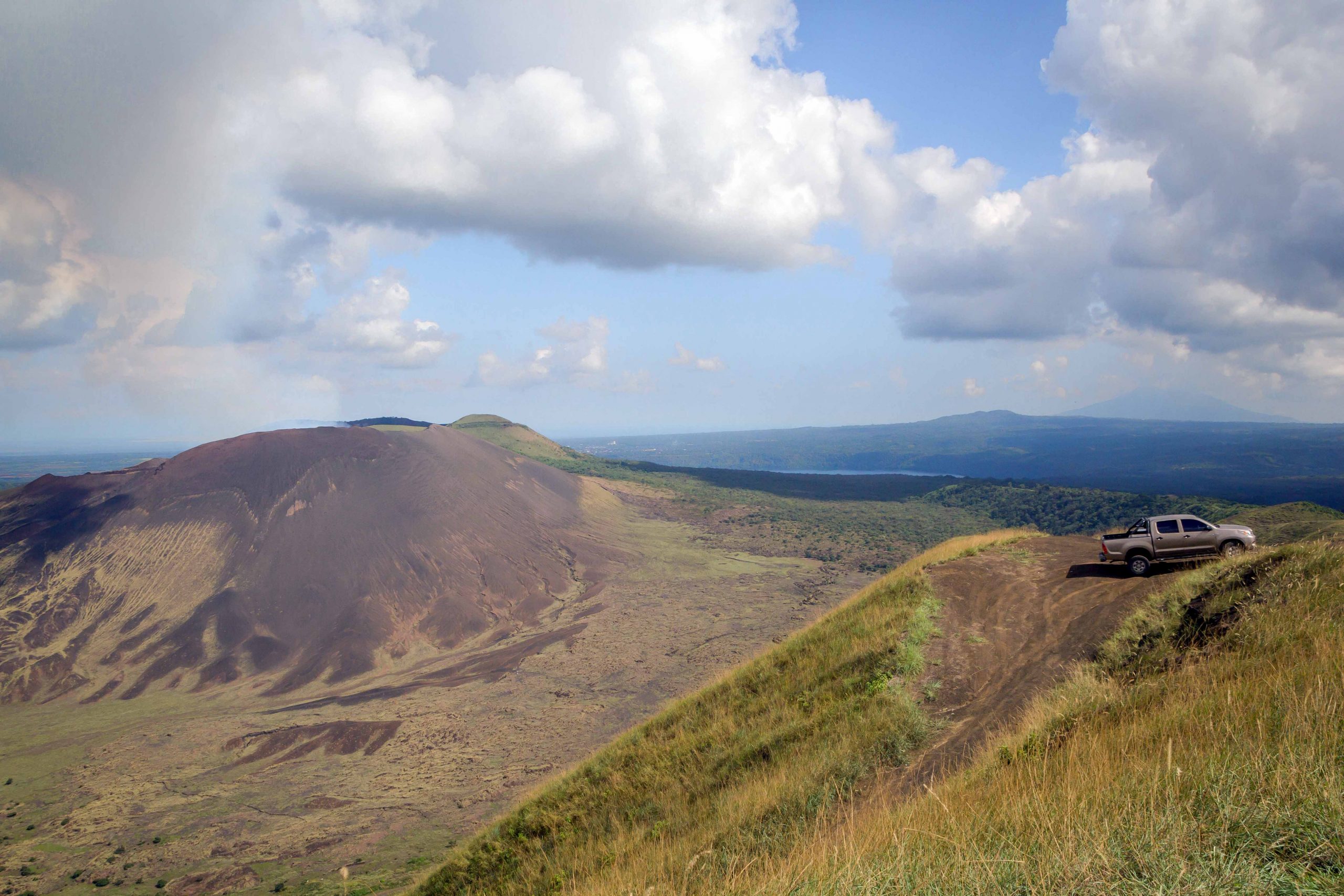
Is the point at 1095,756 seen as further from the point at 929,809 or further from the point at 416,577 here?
the point at 416,577

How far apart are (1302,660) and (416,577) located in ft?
193

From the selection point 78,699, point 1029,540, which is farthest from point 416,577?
point 1029,540

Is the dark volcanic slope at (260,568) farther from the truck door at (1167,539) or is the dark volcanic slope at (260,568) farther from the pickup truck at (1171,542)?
the truck door at (1167,539)

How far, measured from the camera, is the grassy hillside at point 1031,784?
328cm

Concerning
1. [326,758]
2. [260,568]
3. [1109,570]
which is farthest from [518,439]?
[1109,570]

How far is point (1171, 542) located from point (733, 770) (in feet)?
39.6

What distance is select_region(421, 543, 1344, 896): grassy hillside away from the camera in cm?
328

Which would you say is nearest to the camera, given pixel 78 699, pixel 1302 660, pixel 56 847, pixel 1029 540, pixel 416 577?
pixel 1302 660

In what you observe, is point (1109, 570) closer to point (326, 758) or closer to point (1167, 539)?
point (1167, 539)

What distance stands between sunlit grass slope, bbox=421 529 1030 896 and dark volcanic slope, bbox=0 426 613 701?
134ft

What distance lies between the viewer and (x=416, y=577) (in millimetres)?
55094

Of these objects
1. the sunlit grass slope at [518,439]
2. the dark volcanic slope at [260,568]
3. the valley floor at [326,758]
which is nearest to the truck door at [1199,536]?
the valley floor at [326,758]

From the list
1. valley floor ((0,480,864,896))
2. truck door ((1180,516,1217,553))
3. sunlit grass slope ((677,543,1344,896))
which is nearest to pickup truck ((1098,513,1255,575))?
truck door ((1180,516,1217,553))

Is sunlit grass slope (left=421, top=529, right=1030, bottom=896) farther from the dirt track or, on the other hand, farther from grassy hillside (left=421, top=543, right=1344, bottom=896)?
the dirt track
